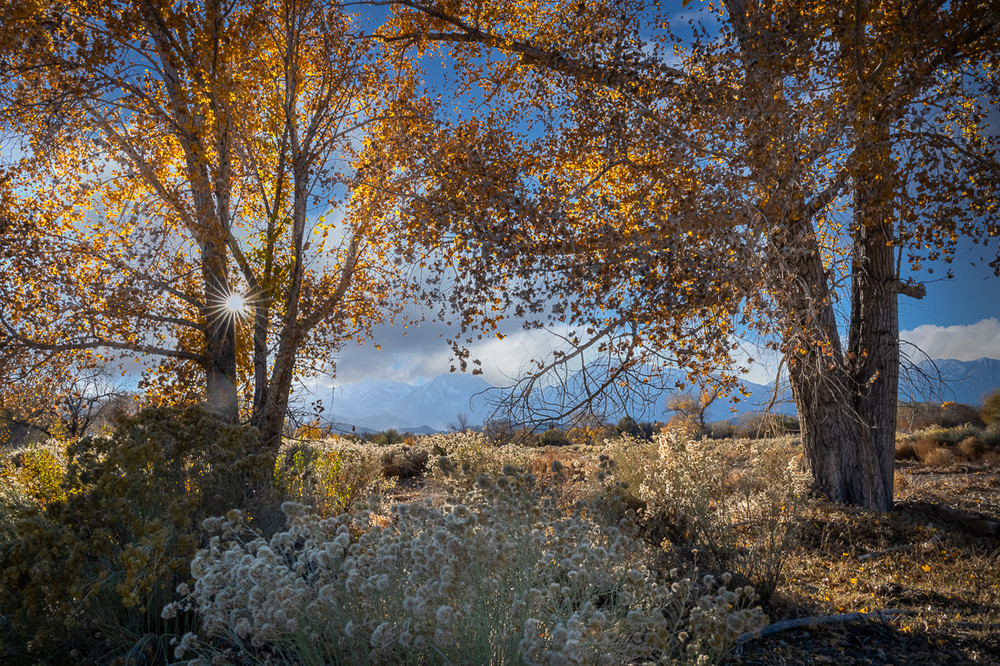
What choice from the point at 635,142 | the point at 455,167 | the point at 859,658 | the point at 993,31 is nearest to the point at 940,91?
the point at 993,31

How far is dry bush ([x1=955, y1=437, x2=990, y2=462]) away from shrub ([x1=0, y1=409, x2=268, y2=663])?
15963 millimetres

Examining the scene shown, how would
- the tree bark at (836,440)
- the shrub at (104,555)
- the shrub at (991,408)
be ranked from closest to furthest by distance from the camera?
the shrub at (104,555), the tree bark at (836,440), the shrub at (991,408)

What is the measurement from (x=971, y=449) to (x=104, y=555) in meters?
17.0

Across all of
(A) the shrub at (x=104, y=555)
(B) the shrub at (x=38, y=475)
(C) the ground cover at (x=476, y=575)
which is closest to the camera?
(C) the ground cover at (x=476, y=575)

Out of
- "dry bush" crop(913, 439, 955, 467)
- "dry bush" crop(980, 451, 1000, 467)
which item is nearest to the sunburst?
"dry bush" crop(913, 439, 955, 467)

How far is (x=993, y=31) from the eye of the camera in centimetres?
558

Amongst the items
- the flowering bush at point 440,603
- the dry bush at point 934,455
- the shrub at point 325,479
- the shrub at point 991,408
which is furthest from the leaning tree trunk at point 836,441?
the shrub at point 991,408

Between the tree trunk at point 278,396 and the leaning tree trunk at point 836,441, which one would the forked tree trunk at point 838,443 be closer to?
the leaning tree trunk at point 836,441

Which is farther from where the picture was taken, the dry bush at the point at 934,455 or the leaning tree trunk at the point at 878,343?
the dry bush at the point at 934,455

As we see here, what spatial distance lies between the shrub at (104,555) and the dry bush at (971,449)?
15963 millimetres

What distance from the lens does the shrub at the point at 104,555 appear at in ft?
9.60

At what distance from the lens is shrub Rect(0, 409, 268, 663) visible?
293cm

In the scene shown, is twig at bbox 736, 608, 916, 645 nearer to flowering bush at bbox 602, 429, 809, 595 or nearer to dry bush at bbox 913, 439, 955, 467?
flowering bush at bbox 602, 429, 809, 595

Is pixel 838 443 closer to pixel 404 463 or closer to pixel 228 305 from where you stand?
pixel 228 305
